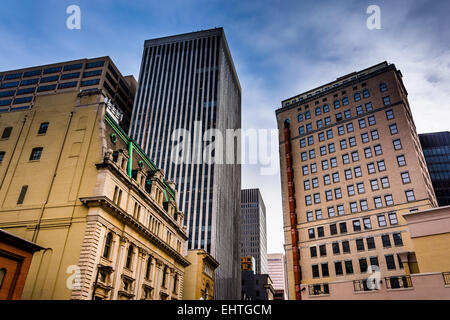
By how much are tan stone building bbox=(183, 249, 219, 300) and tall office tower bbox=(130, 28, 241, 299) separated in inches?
1219

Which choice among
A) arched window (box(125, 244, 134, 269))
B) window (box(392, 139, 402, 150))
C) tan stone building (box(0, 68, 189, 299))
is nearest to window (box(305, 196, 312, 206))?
window (box(392, 139, 402, 150))

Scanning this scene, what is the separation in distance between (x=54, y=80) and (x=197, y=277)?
282 ft

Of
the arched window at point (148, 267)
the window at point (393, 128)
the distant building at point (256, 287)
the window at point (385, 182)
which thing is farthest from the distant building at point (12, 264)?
the distant building at point (256, 287)

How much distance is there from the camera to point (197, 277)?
63500mm

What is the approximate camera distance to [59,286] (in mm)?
30938

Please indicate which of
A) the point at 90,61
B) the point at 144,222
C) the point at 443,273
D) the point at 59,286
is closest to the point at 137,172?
the point at 144,222

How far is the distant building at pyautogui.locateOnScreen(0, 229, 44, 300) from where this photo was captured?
2572 cm

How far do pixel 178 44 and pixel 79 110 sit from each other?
105 m

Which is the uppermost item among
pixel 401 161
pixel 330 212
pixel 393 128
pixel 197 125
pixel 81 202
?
pixel 197 125

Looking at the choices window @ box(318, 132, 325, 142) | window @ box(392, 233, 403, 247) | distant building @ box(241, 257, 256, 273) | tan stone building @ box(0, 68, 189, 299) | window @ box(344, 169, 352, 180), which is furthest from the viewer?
distant building @ box(241, 257, 256, 273)

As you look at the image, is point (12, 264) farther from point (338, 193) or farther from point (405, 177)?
point (405, 177)

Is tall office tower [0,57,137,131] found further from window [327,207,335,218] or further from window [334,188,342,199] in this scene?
window [327,207,335,218]

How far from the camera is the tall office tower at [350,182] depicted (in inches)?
2196

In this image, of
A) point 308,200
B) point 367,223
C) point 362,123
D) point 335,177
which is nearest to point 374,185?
point 367,223
